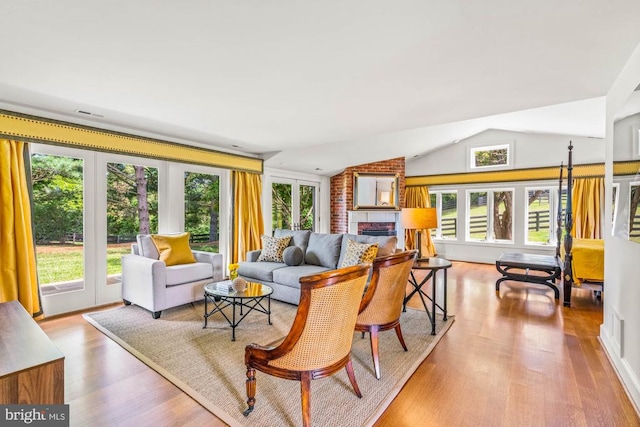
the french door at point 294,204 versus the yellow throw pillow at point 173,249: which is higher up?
the french door at point 294,204

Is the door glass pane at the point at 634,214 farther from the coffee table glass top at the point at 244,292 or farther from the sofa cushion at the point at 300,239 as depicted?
the sofa cushion at the point at 300,239

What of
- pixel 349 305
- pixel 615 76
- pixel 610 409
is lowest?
pixel 610 409

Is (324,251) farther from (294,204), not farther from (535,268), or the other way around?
(535,268)

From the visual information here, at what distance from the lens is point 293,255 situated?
404 cm

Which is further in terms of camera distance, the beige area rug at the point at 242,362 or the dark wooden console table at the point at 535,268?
the dark wooden console table at the point at 535,268

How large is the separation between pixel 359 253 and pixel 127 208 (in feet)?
10.2

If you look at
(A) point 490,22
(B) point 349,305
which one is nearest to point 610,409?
(B) point 349,305

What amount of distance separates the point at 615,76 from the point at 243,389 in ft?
11.7

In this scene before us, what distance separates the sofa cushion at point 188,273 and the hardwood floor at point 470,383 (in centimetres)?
83

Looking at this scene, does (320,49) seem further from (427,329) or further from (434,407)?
(427,329)

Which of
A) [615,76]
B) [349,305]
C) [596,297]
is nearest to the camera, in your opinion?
[349,305]

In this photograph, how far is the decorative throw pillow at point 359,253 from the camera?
350 centimetres

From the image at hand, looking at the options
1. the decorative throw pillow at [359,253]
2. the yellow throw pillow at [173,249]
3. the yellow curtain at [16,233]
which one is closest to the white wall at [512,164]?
the decorative throw pillow at [359,253]

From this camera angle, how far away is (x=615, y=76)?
236 cm
